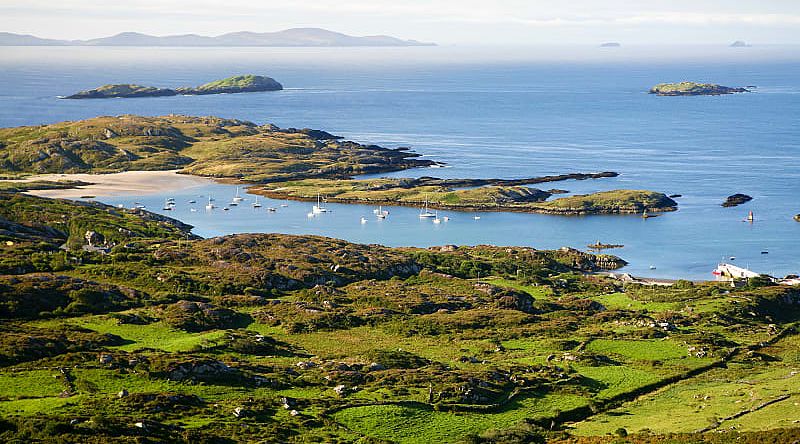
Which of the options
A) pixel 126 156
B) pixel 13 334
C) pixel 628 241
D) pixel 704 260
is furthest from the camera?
pixel 126 156

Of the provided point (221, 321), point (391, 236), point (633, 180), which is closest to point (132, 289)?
point (221, 321)

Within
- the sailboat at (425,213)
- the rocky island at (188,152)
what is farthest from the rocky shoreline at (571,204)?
the rocky island at (188,152)

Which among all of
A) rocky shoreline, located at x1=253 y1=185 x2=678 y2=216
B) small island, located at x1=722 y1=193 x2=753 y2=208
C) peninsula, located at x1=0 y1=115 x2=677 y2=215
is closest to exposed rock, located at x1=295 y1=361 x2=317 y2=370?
rocky shoreline, located at x1=253 y1=185 x2=678 y2=216

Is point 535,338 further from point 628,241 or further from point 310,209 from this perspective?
point 310,209

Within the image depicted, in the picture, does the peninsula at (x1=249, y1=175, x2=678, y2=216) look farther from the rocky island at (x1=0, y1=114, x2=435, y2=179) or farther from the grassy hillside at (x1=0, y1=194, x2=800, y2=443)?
the grassy hillside at (x1=0, y1=194, x2=800, y2=443)

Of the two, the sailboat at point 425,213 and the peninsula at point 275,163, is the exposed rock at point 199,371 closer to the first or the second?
the sailboat at point 425,213

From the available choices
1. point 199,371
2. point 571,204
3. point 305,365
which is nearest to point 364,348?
point 305,365
